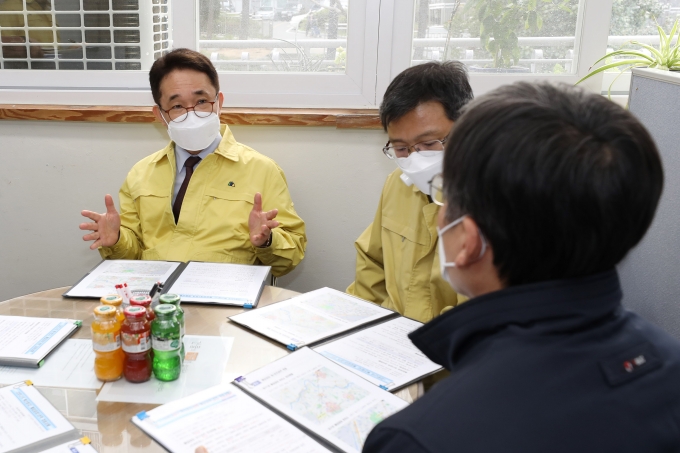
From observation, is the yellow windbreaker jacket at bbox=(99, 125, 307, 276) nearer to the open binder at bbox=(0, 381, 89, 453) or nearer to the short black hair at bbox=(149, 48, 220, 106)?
the short black hair at bbox=(149, 48, 220, 106)

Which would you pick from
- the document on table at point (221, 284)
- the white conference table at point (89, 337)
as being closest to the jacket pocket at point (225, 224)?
the document on table at point (221, 284)

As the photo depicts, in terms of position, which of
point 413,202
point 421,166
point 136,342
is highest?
point 421,166

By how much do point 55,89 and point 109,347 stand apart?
1714 millimetres

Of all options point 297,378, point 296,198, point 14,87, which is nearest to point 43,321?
point 297,378

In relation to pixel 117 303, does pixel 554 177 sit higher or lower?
higher

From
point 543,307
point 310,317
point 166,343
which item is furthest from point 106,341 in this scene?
point 543,307

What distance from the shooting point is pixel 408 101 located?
4.83 feet

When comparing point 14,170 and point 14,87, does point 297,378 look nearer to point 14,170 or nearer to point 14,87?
point 14,170

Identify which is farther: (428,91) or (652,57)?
(652,57)

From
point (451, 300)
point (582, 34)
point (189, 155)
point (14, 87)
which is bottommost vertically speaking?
point (451, 300)

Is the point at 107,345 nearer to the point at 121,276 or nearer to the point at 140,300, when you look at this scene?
the point at 140,300

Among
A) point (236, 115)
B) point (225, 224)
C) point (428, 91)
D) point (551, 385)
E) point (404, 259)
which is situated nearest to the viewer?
point (551, 385)

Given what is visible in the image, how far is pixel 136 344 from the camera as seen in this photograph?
40.9 inches

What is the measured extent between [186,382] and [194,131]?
1047mm
